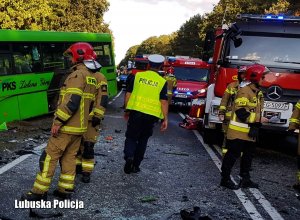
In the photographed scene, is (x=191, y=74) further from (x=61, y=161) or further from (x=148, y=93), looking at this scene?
(x=61, y=161)

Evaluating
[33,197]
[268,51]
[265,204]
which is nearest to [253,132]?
[265,204]

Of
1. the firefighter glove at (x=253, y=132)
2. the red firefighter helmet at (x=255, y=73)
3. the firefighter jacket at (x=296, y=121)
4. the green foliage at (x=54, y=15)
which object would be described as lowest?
the firefighter glove at (x=253, y=132)

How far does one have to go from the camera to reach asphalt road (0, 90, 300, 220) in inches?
206

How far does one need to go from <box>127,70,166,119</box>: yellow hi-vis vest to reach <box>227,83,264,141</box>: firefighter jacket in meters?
1.21

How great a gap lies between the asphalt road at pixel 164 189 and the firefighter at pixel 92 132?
0.22 m

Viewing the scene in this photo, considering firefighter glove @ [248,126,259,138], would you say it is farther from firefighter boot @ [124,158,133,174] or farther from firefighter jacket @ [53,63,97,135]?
firefighter jacket @ [53,63,97,135]

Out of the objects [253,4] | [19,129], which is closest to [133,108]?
[19,129]

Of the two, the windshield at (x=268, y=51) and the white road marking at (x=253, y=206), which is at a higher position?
the windshield at (x=268, y=51)

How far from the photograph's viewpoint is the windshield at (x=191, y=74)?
18720 millimetres

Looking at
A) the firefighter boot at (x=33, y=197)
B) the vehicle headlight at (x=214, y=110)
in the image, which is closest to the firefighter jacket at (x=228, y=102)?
the vehicle headlight at (x=214, y=110)

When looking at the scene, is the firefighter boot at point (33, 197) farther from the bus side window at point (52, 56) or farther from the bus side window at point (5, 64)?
the bus side window at point (52, 56)

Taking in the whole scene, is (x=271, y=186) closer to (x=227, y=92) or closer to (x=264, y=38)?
(x=227, y=92)

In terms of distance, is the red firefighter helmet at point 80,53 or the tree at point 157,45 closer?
the red firefighter helmet at point 80,53

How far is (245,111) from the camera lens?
6.41m
